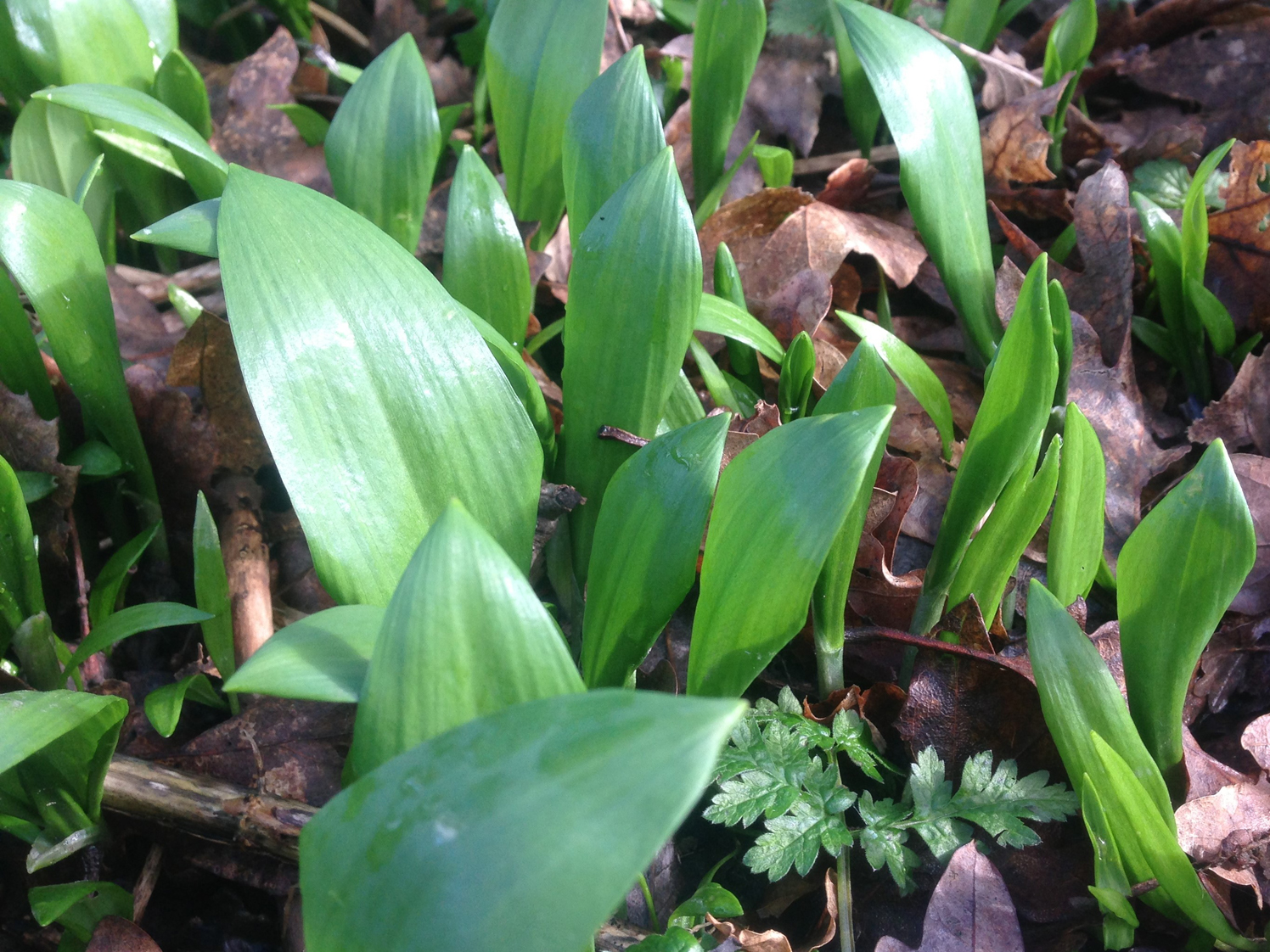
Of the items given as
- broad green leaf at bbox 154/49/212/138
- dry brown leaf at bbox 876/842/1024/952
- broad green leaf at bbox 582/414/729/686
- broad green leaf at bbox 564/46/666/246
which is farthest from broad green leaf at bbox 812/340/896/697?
broad green leaf at bbox 154/49/212/138

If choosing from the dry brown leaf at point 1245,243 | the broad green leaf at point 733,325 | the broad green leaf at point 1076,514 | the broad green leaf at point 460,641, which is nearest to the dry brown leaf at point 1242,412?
the dry brown leaf at point 1245,243

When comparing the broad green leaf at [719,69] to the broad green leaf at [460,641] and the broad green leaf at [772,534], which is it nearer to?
the broad green leaf at [772,534]

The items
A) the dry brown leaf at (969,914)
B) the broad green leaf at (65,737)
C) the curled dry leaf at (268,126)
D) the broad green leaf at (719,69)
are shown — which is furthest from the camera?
the curled dry leaf at (268,126)

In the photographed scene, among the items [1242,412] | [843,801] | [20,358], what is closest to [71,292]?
[20,358]

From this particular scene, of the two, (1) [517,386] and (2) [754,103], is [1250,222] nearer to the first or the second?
(2) [754,103]

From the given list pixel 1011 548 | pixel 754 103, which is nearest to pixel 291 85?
pixel 754 103

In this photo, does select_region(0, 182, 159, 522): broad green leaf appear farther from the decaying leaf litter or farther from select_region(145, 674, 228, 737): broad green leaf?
select_region(145, 674, 228, 737): broad green leaf
